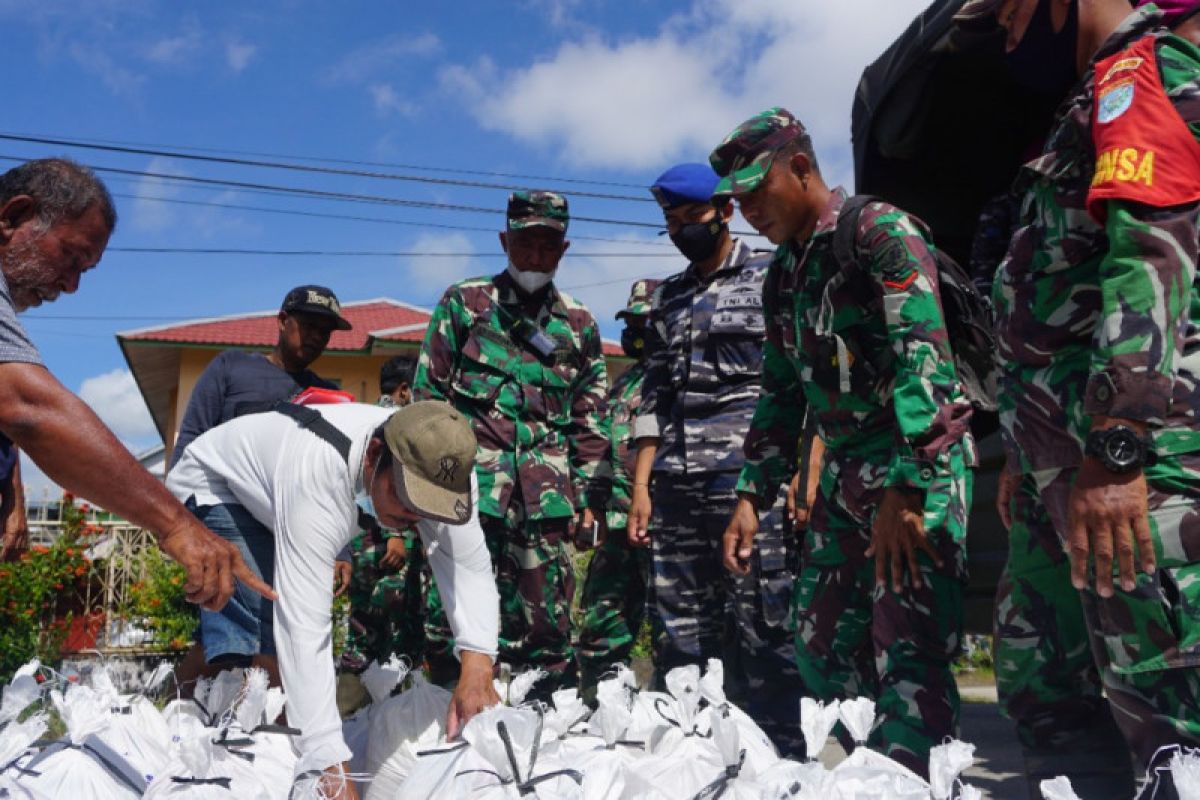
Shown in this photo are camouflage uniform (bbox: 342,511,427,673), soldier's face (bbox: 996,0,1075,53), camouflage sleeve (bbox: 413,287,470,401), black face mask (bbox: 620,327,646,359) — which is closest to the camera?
soldier's face (bbox: 996,0,1075,53)

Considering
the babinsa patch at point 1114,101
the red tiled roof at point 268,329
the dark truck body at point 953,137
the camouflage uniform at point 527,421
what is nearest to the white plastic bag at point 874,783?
the babinsa patch at point 1114,101

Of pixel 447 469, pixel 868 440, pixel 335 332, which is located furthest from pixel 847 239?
pixel 335 332

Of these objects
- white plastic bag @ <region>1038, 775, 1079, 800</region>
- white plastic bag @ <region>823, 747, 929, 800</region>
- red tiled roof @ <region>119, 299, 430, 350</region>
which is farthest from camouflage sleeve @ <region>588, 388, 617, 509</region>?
red tiled roof @ <region>119, 299, 430, 350</region>

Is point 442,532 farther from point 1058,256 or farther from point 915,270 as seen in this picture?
point 1058,256

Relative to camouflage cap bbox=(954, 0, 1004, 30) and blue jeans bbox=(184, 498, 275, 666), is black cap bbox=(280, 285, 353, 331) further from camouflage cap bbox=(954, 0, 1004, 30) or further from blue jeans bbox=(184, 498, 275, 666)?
camouflage cap bbox=(954, 0, 1004, 30)

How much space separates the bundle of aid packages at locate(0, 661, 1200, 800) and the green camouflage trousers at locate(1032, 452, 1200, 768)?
0.07 m

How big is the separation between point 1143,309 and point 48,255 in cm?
211

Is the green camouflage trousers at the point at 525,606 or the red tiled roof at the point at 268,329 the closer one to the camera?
the green camouflage trousers at the point at 525,606

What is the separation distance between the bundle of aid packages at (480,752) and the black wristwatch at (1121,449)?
0.47m

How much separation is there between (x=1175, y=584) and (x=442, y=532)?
67.2 inches

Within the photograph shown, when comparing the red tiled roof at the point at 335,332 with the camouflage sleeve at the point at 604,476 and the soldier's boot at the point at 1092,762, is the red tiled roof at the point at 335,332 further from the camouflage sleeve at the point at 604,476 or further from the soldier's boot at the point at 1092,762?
the soldier's boot at the point at 1092,762

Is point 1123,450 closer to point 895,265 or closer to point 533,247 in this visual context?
point 895,265

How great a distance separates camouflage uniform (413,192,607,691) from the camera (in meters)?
3.73

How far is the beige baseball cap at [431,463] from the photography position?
238 centimetres
